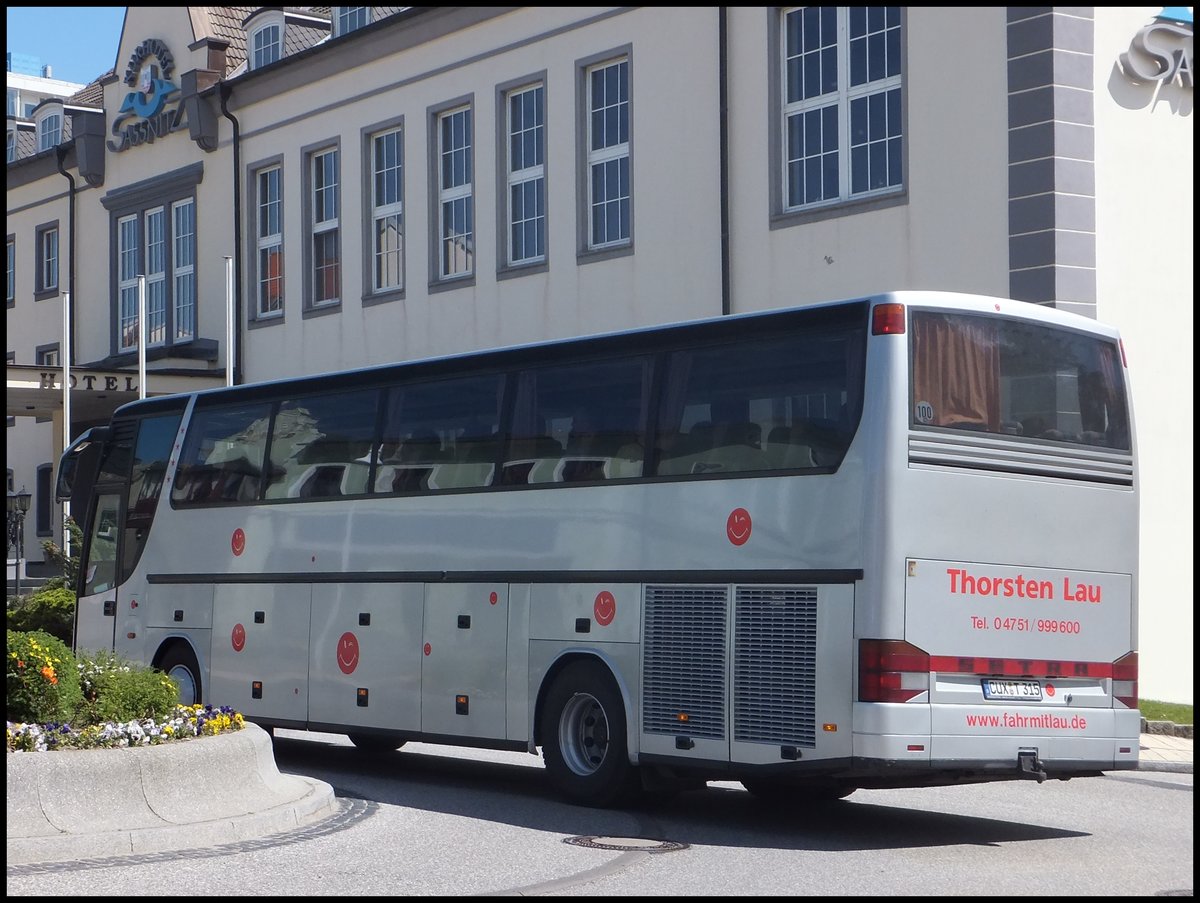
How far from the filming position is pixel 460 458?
1392 centimetres

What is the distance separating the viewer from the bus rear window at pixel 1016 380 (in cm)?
1089

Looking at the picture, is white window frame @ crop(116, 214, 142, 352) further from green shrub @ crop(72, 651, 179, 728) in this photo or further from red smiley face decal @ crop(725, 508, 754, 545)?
red smiley face decal @ crop(725, 508, 754, 545)

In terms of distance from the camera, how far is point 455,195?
2861cm

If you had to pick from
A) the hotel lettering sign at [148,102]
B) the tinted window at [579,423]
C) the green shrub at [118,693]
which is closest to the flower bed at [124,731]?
the green shrub at [118,693]

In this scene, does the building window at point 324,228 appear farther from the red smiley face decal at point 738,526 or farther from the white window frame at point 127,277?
the red smiley face decal at point 738,526

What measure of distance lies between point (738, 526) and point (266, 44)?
2610cm

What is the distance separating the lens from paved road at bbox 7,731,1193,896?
8750mm

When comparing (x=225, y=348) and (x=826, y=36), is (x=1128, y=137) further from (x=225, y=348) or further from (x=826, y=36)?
(x=225, y=348)

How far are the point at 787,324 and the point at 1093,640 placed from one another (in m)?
2.92

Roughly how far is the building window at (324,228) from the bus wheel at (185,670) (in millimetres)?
14577

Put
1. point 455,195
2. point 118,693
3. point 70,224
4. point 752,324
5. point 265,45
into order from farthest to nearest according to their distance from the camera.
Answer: point 70,224 → point 265,45 → point 455,195 → point 752,324 → point 118,693

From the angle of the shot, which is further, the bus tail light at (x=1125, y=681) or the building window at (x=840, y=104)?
the building window at (x=840, y=104)

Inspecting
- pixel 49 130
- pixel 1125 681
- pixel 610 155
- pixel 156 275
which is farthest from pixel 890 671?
pixel 49 130

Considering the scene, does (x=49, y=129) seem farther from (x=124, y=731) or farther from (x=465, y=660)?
(x=124, y=731)
